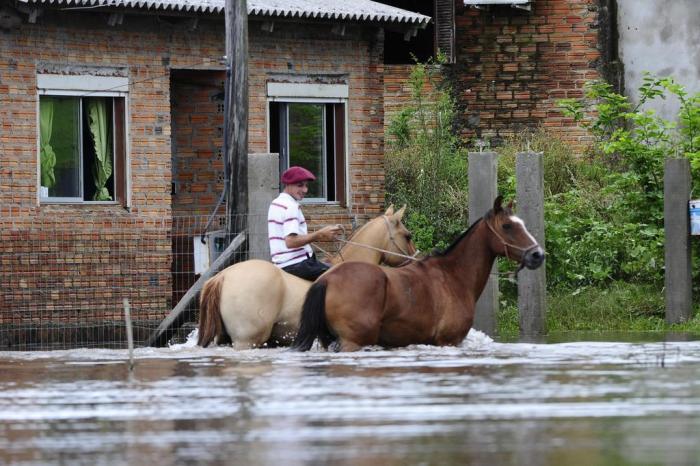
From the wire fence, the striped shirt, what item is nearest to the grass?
the striped shirt

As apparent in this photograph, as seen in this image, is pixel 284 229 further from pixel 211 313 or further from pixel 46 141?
pixel 46 141

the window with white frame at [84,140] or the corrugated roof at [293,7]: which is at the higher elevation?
the corrugated roof at [293,7]

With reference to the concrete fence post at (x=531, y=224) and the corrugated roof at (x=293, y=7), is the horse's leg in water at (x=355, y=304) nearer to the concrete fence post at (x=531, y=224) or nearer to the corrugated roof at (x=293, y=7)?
the concrete fence post at (x=531, y=224)

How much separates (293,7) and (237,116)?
4.54 metres

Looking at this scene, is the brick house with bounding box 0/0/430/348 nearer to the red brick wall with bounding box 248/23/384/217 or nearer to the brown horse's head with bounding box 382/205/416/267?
the red brick wall with bounding box 248/23/384/217

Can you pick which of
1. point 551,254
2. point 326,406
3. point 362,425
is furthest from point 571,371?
point 551,254

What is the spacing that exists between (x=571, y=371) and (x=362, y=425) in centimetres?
438

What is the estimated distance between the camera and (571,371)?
1429 cm

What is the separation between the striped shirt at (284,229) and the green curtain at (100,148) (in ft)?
23.1

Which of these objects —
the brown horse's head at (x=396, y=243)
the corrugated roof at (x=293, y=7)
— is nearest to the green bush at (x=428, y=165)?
the corrugated roof at (x=293, y=7)

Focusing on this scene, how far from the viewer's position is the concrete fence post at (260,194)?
805 inches

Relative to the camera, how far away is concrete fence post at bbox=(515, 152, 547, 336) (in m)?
20.4

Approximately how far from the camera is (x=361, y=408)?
11.3 meters

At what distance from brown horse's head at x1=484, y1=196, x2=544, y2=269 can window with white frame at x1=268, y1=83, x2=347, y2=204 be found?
887 centimetres
